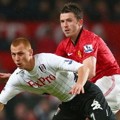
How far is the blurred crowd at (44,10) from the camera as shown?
10.5 m

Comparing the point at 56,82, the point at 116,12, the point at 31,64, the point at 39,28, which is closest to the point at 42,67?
the point at 31,64

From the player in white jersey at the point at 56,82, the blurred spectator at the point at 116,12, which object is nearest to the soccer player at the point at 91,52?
the player in white jersey at the point at 56,82

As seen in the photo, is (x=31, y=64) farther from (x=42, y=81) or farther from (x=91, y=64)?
(x=91, y=64)

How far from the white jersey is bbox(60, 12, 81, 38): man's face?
0.43 metres

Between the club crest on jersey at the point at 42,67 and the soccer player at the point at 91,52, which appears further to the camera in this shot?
the soccer player at the point at 91,52

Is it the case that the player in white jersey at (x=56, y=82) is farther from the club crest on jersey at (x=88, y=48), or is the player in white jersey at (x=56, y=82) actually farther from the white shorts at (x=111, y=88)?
the white shorts at (x=111, y=88)

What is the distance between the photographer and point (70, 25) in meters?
5.48

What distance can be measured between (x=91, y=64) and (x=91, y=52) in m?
0.15

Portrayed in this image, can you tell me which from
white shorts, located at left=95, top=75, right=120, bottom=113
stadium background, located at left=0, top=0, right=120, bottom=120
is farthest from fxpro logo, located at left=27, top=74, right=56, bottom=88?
stadium background, located at left=0, top=0, right=120, bottom=120

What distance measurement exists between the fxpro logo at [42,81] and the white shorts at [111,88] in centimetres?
70

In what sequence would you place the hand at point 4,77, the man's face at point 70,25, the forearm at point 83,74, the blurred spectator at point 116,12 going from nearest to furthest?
the forearm at point 83,74 < the man's face at point 70,25 < the hand at point 4,77 < the blurred spectator at point 116,12

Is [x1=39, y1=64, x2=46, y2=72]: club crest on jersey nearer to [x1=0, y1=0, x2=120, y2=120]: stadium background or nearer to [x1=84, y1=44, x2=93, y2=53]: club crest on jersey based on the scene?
[x1=84, y1=44, x2=93, y2=53]: club crest on jersey

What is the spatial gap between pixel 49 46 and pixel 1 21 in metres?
1.21

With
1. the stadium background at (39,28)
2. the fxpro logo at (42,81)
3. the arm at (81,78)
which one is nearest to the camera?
the arm at (81,78)
